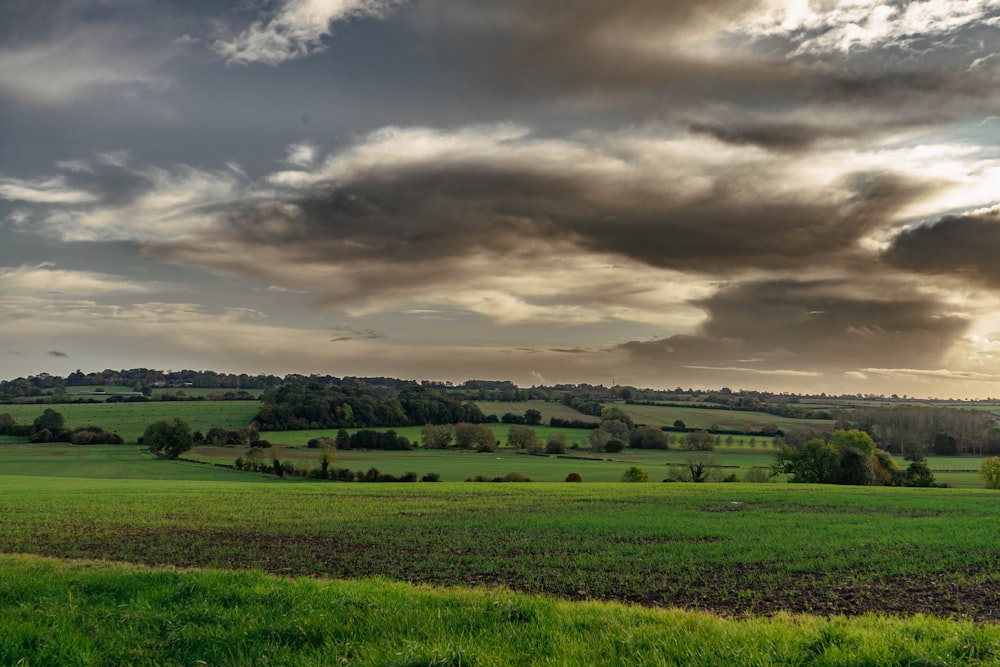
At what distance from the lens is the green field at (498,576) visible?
7098mm

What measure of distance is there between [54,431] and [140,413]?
2373cm

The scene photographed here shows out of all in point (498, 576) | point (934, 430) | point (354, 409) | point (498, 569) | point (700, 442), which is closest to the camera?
point (498, 576)

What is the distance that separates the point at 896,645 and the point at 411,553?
2046 centimetres

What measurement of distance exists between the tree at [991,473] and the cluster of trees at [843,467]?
8776 millimetres

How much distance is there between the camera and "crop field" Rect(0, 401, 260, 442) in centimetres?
13088

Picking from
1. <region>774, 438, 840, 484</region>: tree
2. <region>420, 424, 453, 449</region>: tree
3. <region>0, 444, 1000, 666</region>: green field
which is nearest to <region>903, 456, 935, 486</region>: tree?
<region>774, 438, 840, 484</region>: tree

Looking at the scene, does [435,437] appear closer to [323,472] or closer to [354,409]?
[354,409]

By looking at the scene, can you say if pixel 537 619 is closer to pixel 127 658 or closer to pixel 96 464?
pixel 127 658

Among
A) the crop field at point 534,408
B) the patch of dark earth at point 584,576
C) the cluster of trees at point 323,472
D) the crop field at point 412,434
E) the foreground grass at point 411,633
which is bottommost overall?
the cluster of trees at point 323,472

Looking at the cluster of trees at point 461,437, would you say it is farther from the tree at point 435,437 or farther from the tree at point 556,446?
the tree at point 556,446

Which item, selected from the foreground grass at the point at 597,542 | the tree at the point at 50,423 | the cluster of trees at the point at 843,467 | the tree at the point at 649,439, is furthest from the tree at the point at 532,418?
A: the foreground grass at the point at 597,542

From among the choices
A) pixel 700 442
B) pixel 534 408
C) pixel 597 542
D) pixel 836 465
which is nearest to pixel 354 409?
pixel 534 408

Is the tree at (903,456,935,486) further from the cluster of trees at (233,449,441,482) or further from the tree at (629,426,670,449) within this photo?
the cluster of trees at (233,449,441,482)

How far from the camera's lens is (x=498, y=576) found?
2027 cm
